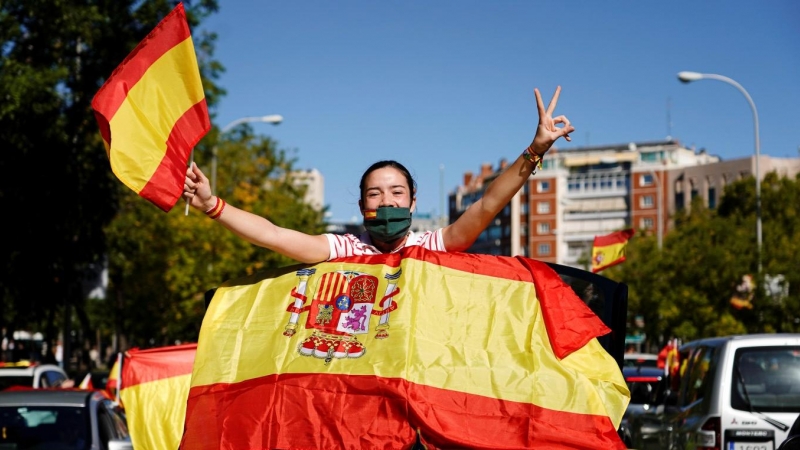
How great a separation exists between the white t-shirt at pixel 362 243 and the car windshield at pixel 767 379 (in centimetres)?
522

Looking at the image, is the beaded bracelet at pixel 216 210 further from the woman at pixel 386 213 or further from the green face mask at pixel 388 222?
the green face mask at pixel 388 222

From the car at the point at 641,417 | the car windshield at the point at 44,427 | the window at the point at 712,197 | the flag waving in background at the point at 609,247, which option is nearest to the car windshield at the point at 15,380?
the car windshield at the point at 44,427

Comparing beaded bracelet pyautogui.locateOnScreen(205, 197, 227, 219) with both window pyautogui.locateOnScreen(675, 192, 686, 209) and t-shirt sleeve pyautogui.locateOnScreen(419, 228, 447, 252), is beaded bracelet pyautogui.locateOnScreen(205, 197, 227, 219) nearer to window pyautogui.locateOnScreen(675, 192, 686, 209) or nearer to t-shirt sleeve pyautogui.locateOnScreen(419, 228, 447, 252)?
t-shirt sleeve pyautogui.locateOnScreen(419, 228, 447, 252)

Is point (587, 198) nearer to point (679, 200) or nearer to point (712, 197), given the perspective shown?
point (679, 200)

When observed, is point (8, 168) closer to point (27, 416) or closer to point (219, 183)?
point (27, 416)

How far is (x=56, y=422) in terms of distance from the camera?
10289 millimetres

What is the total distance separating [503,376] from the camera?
14.6ft

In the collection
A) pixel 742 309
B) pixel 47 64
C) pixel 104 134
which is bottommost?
pixel 742 309

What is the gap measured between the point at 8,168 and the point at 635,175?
405 ft

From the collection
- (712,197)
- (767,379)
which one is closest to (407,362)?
(767,379)

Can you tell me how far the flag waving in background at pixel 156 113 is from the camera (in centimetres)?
450

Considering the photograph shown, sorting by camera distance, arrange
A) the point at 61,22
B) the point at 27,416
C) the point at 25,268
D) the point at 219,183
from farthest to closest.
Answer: the point at 219,183
the point at 25,268
the point at 61,22
the point at 27,416

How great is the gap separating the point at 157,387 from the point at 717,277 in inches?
1364

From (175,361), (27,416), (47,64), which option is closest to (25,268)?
(47,64)
